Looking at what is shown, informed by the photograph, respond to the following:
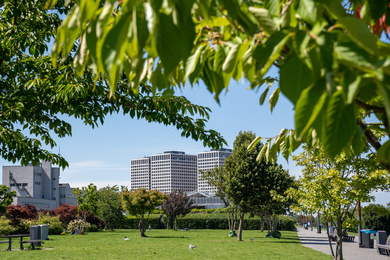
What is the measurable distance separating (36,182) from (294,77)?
3560 inches

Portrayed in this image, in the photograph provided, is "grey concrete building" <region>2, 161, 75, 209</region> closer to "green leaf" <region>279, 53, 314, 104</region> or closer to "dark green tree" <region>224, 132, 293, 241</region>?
"dark green tree" <region>224, 132, 293, 241</region>

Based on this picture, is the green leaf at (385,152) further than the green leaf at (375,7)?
Yes

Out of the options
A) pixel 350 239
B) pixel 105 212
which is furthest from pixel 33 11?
pixel 105 212

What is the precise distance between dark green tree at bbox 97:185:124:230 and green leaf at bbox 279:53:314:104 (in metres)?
48.5


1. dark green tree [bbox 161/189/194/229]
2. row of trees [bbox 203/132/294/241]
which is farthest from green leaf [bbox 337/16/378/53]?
dark green tree [bbox 161/189/194/229]

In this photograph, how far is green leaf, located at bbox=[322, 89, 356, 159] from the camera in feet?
3.38

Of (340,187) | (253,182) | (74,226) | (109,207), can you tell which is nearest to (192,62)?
(340,187)

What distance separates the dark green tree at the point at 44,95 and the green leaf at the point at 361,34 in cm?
502

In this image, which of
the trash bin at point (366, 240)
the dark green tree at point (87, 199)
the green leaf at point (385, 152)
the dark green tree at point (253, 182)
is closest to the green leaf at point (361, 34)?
the green leaf at point (385, 152)

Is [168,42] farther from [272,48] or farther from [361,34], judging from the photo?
[361,34]

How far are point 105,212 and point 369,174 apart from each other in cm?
4084

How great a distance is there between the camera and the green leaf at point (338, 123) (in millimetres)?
1031

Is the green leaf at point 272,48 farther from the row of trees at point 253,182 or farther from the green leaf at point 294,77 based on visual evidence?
the row of trees at point 253,182

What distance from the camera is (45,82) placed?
21.5ft
